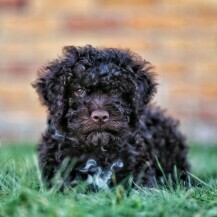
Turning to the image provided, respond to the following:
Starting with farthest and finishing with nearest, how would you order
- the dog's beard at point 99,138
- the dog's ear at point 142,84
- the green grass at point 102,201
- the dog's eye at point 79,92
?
Answer: the dog's ear at point 142,84 < the dog's eye at point 79,92 < the dog's beard at point 99,138 < the green grass at point 102,201

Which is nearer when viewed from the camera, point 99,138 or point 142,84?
point 99,138

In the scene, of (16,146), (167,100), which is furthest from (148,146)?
(167,100)

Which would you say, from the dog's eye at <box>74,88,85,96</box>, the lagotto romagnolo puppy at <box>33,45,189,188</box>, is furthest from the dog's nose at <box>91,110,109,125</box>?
the dog's eye at <box>74,88,85,96</box>

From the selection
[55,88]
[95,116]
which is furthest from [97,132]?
[55,88]

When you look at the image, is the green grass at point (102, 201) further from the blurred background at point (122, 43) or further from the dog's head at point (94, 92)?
the blurred background at point (122, 43)

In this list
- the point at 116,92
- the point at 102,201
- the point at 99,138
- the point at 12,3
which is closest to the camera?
the point at 102,201

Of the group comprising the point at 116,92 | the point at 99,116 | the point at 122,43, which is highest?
the point at 122,43

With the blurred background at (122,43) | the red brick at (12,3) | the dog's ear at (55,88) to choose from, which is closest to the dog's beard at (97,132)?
the dog's ear at (55,88)

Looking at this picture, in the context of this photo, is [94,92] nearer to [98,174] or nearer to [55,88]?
[55,88]

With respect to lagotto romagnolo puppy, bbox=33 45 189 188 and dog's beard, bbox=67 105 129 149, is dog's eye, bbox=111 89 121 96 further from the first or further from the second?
dog's beard, bbox=67 105 129 149
